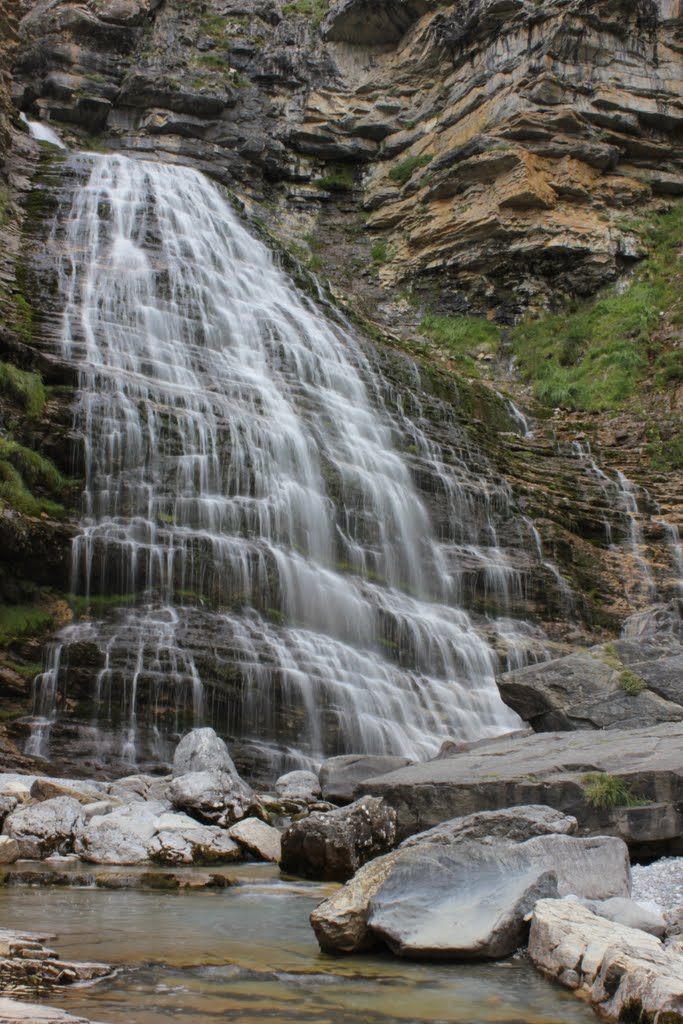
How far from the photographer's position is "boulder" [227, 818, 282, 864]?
7.80 metres

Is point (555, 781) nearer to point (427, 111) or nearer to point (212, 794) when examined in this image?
point (212, 794)

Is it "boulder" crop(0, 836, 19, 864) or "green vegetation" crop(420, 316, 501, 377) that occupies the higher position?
"green vegetation" crop(420, 316, 501, 377)

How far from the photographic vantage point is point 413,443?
21047 mm

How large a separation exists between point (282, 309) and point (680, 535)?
12.6 metres

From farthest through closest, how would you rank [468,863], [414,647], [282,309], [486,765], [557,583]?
[282,309]
[557,583]
[414,647]
[486,765]
[468,863]

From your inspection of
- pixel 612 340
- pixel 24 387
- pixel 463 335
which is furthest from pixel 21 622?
pixel 612 340

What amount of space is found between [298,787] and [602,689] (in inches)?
152

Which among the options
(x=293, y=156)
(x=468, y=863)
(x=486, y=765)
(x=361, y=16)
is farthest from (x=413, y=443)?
(x=361, y=16)

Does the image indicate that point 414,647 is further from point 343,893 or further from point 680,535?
point 343,893

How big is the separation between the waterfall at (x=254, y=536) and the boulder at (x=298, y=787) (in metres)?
1.06

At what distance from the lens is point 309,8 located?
3959cm

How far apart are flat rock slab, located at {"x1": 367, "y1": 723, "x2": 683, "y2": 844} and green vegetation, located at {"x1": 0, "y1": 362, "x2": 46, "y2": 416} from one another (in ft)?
33.6

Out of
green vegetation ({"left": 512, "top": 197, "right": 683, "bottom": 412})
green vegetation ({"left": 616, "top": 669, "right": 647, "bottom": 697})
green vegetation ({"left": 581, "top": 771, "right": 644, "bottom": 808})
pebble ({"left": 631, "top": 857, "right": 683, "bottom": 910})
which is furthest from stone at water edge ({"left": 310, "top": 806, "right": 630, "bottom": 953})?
green vegetation ({"left": 512, "top": 197, "right": 683, "bottom": 412})

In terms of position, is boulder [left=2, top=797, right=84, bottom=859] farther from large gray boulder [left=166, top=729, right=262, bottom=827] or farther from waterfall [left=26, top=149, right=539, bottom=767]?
waterfall [left=26, top=149, right=539, bottom=767]
